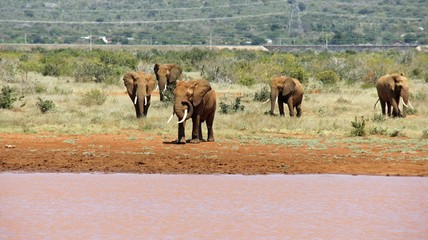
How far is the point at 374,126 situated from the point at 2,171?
11420 millimetres

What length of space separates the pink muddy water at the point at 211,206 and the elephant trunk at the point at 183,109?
9.63ft

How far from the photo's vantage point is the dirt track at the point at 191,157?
1919 cm

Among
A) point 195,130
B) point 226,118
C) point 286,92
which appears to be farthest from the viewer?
point 286,92

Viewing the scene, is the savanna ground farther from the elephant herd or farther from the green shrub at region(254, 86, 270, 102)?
the green shrub at region(254, 86, 270, 102)

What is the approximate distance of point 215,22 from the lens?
166m

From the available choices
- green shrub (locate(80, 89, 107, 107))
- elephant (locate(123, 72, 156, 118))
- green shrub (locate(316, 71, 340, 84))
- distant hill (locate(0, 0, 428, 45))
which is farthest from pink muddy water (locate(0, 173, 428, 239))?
distant hill (locate(0, 0, 428, 45))

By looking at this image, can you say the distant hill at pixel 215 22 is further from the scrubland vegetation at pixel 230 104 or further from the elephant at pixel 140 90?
the elephant at pixel 140 90

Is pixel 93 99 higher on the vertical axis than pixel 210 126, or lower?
lower

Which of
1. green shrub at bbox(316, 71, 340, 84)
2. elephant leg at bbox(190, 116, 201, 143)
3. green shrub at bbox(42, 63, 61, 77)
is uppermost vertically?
elephant leg at bbox(190, 116, 201, 143)

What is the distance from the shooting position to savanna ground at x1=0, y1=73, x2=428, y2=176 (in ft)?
63.9

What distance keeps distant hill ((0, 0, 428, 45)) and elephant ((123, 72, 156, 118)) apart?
100871mm

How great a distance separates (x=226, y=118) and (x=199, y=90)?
21.0 ft

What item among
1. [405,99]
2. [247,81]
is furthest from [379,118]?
[247,81]

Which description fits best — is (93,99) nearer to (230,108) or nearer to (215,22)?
(230,108)
